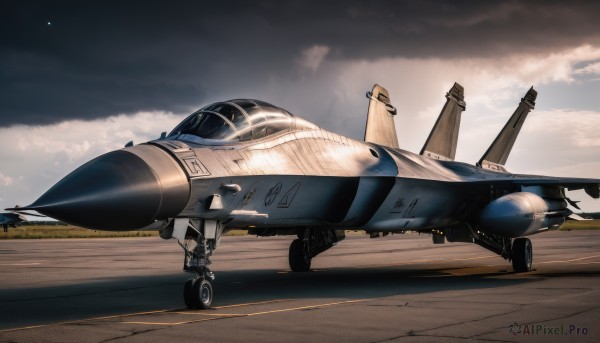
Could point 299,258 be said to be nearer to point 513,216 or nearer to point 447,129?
point 513,216

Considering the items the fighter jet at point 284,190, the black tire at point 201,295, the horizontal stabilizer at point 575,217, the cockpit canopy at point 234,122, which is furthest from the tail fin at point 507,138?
the black tire at point 201,295

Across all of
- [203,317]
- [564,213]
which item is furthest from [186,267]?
[564,213]

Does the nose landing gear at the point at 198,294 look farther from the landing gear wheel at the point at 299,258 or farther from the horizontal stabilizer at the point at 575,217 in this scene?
the horizontal stabilizer at the point at 575,217

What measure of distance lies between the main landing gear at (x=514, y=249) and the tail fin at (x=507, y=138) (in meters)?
3.48

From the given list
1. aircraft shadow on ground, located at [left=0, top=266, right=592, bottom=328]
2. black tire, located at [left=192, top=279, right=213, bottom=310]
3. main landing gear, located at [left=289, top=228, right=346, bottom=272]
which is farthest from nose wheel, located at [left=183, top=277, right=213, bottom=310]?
main landing gear, located at [left=289, top=228, right=346, bottom=272]

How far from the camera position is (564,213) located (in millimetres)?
14562

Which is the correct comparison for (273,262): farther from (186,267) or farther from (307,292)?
(186,267)

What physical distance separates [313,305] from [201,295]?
1.47m

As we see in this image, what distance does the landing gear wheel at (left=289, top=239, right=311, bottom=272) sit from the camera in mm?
14922

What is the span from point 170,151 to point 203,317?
2.04 metres

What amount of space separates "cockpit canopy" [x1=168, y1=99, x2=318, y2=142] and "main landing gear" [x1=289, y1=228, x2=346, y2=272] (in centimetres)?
491

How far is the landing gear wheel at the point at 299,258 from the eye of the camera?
1492 centimetres

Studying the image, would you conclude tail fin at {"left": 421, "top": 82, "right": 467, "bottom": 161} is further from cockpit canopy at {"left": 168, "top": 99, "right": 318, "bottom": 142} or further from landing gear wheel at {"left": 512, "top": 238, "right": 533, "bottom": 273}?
cockpit canopy at {"left": 168, "top": 99, "right": 318, "bottom": 142}

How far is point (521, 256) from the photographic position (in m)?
14.4
